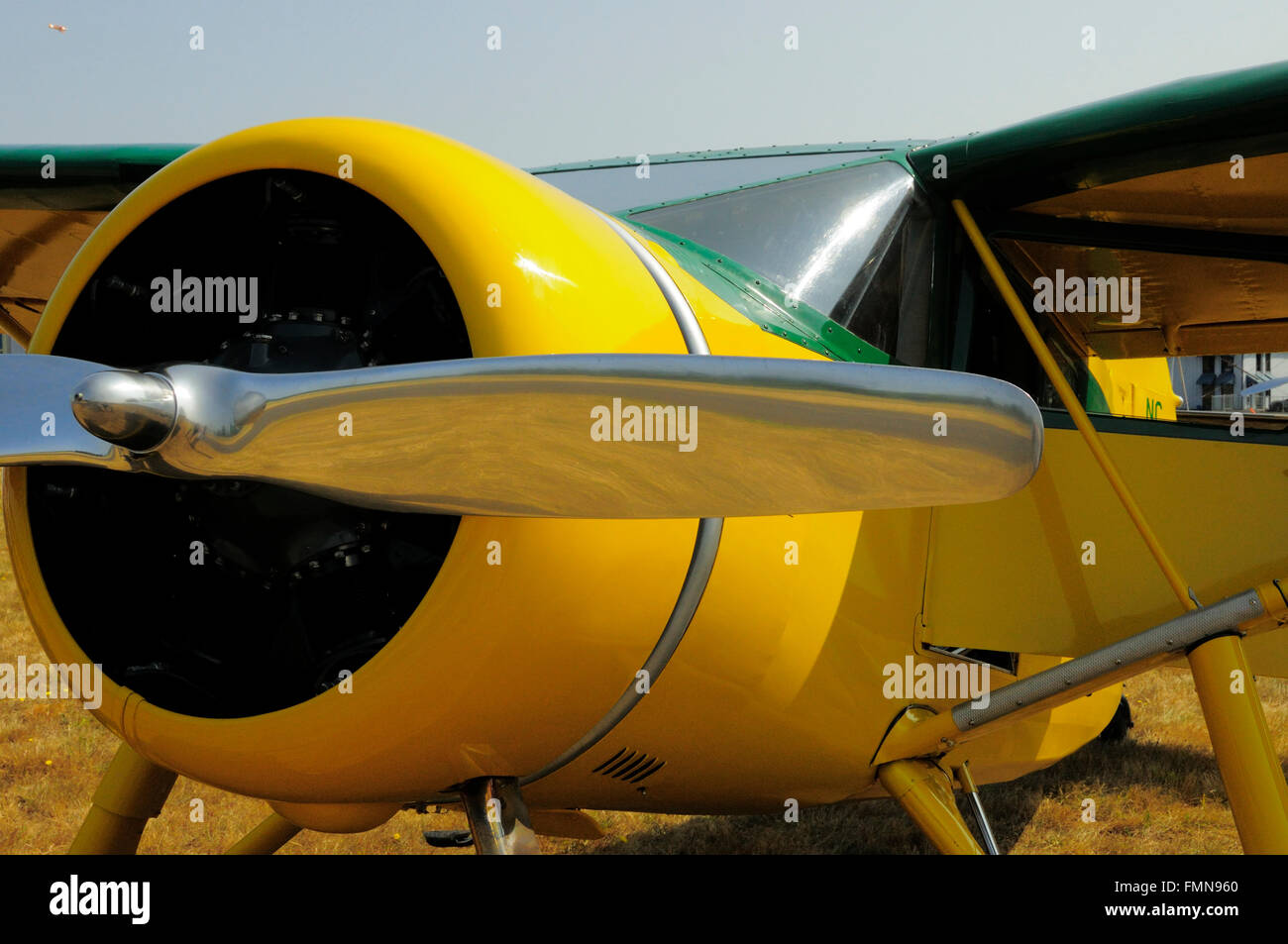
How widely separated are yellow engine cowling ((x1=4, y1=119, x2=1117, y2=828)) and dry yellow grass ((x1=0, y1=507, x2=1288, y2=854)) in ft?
8.78

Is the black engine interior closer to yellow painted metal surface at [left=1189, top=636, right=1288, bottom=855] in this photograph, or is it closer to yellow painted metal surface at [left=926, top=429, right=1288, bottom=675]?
yellow painted metal surface at [left=926, top=429, right=1288, bottom=675]

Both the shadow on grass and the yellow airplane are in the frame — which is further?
the shadow on grass

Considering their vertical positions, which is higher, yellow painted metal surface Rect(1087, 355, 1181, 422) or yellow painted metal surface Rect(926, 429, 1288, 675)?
yellow painted metal surface Rect(1087, 355, 1181, 422)

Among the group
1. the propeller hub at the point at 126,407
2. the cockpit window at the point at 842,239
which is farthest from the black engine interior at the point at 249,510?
the cockpit window at the point at 842,239

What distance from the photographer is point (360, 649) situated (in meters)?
2.30

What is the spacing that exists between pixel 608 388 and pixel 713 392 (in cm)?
16

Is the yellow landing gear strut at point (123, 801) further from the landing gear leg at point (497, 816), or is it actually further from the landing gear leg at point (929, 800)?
the landing gear leg at point (929, 800)

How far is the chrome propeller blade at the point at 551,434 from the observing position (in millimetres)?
1703

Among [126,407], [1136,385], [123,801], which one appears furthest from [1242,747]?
[1136,385]

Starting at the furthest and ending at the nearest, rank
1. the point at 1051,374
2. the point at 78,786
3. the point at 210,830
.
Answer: the point at 78,786, the point at 210,830, the point at 1051,374

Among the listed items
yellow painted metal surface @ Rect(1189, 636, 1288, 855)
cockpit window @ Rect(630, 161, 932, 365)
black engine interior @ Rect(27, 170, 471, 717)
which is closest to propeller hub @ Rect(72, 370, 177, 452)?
black engine interior @ Rect(27, 170, 471, 717)

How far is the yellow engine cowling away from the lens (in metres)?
2.05

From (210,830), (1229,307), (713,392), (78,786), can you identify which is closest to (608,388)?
(713,392)
